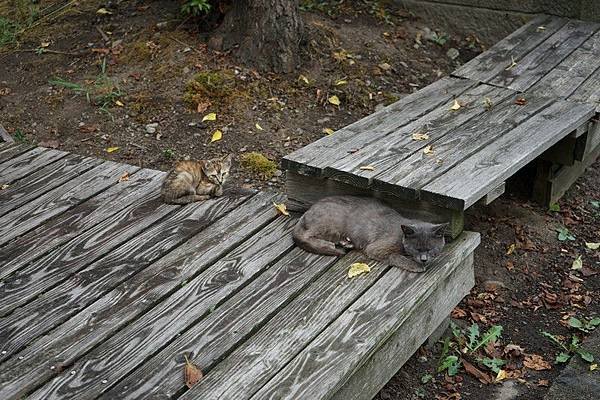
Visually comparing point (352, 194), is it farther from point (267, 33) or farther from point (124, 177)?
point (267, 33)

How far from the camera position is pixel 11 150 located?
5.97m

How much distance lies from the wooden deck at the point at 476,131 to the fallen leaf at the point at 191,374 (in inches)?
58.6

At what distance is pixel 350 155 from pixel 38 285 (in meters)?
1.90

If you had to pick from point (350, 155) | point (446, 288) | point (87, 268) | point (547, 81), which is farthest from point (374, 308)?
point (547, 81)

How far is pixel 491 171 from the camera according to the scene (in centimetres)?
456

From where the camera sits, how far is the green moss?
245 inches

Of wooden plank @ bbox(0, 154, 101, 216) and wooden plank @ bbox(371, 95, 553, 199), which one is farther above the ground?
wooden plank @ bbox(371, 95, 553, 199)

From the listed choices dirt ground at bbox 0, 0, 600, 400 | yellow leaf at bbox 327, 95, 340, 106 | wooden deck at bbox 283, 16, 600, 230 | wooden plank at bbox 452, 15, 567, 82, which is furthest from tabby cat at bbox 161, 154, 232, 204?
wooden plank at bbox 452, 15, 567, 82

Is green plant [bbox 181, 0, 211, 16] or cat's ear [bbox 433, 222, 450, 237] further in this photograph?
green plant [bbox 181, 0, 211, 16]

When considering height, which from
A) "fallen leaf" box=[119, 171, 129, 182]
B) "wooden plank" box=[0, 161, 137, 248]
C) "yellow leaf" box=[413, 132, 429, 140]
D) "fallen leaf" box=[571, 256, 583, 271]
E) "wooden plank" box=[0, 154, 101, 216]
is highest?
"yellow leaf" box=[413, 132, 429, 140]

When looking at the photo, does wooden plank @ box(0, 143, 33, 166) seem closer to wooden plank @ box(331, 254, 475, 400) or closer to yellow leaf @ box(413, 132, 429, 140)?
yellow leaf @ box(413, 132, 429, 140)

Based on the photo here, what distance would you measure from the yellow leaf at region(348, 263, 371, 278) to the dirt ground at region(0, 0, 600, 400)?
0.73m

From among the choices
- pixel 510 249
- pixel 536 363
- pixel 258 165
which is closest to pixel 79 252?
pixel 258 165

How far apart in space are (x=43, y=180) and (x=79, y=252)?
1132mm
